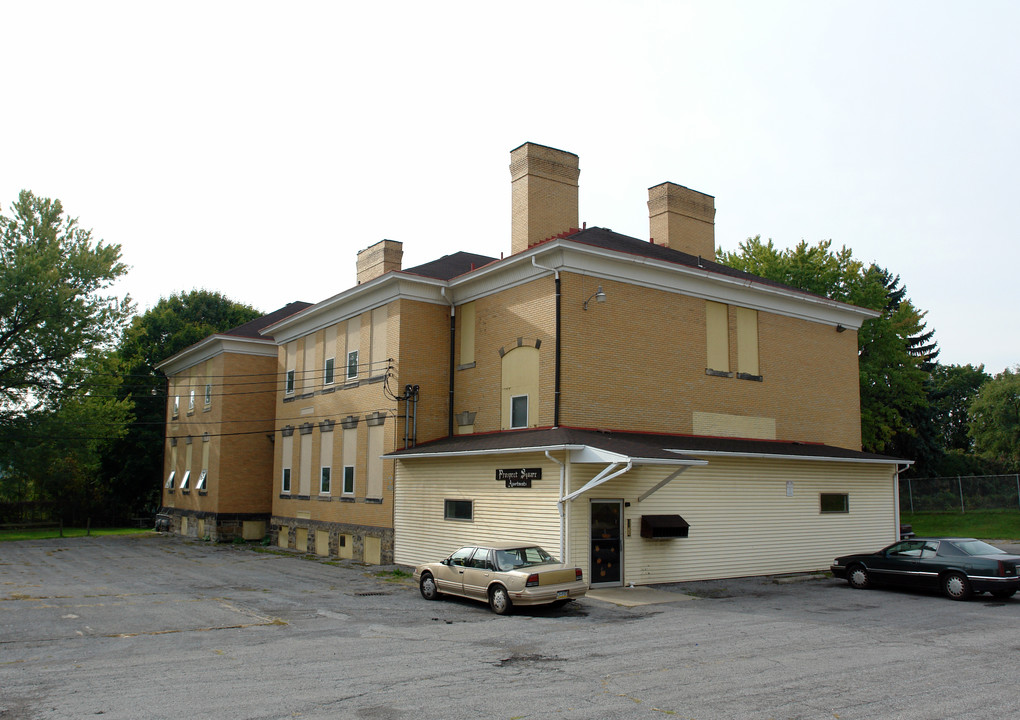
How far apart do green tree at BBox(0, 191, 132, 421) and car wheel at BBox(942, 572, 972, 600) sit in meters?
40.8

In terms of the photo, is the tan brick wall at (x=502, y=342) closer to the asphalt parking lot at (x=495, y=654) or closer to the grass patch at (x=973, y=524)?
the asphalt parking lot at (x=495, y=654)

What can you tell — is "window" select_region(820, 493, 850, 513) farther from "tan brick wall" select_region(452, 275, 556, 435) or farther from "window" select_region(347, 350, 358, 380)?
"window" select_region(347, 350, 358, 380)

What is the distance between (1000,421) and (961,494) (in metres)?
18.8

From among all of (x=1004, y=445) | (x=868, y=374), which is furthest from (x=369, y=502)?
(x=1004, y=445)

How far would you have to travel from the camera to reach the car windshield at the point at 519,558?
16.9 m

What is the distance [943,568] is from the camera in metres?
18.8

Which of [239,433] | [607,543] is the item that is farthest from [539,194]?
[239,433]

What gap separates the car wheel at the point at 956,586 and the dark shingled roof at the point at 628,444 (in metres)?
5.32

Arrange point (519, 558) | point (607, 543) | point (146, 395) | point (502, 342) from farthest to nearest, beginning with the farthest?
point (146, 395) < point (502, 342) < point (607, 543) < point (519, 558)

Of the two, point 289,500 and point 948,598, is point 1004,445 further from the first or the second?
point 289,500

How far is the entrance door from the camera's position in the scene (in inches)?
779

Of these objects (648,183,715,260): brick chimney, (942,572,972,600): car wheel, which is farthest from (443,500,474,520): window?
(648,183,715,260): brick chimney

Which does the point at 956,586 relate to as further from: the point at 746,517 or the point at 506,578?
the point at 506,578

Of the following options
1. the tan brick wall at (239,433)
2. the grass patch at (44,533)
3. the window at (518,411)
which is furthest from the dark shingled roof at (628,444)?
the grass patch at (44,533)
